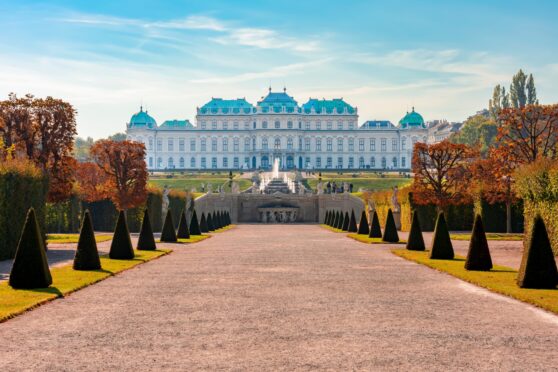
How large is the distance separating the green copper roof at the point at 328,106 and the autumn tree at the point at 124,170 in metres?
121

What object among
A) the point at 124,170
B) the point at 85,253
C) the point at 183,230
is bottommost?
the point at 183,230

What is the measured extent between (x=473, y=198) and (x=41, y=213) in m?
22.8

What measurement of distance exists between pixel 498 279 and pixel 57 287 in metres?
8.73

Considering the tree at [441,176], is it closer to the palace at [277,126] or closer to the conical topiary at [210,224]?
the conical topiary at [210,224]

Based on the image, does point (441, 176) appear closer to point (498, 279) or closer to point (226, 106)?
point (498, 279)

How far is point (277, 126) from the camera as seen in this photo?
15725 cm

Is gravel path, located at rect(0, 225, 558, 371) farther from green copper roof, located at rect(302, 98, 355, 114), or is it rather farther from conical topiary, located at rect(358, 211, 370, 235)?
green copper roof, located at rect(302, 98, 355, 114)

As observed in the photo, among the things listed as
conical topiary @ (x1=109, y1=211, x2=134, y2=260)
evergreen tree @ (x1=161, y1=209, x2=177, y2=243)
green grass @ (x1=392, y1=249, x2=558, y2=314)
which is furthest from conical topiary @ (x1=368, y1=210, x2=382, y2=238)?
conical topiary @ (x1=109, y1=211, x2=134, y2=260)

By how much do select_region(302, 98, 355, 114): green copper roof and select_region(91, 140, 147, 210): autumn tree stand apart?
121 metres

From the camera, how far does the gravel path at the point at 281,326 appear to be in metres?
8.06

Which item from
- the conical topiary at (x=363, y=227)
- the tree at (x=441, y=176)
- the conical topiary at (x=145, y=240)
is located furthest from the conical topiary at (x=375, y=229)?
the conical topiary at (x=145, y=240)

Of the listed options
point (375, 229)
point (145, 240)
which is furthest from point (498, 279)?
point (375, 229)

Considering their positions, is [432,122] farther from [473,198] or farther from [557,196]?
[557,196]

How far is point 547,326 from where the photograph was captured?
10148 mm
